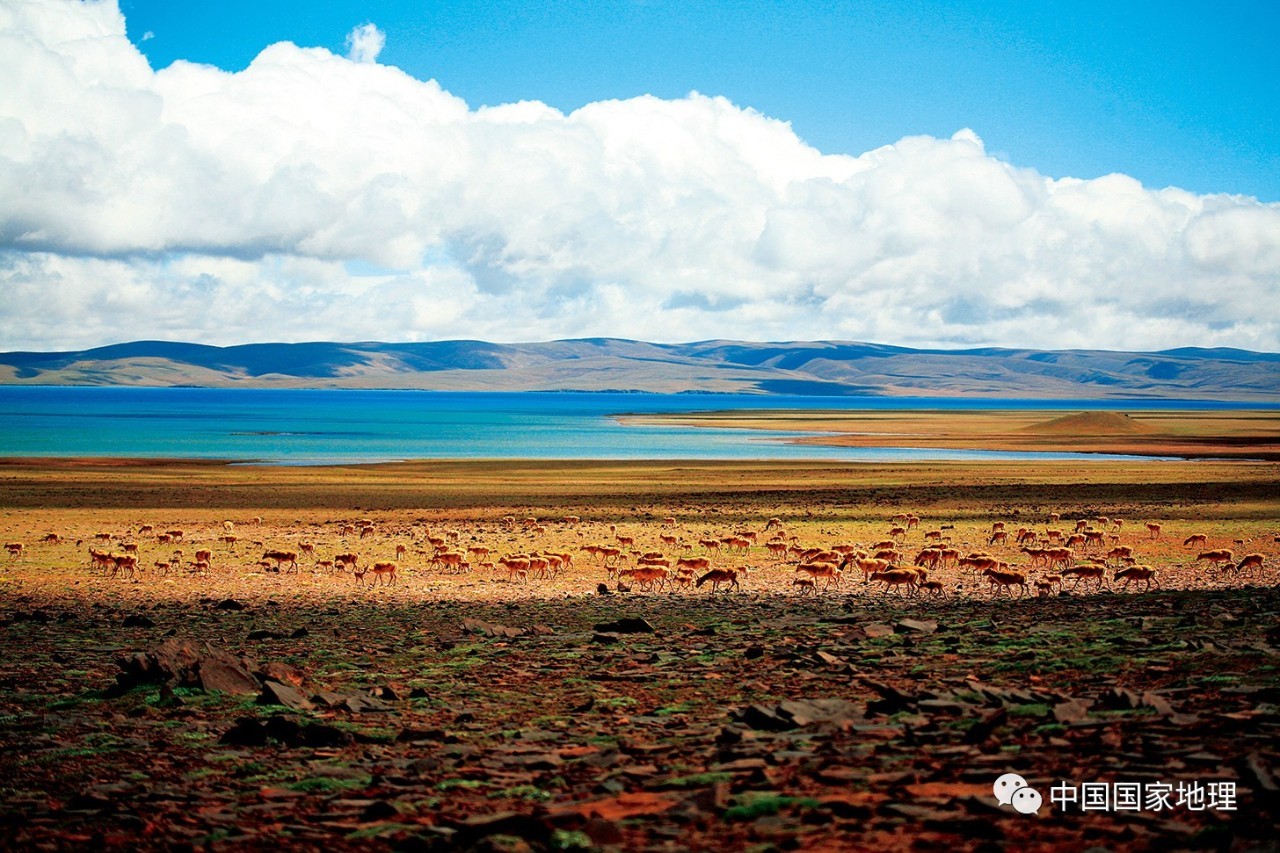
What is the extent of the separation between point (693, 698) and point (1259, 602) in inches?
458

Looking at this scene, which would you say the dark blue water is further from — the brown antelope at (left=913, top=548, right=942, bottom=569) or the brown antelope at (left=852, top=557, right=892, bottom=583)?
the brown antelope at (left=852, top=557, right=892, bottom=583)

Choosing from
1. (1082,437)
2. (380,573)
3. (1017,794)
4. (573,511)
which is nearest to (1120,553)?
(380,573)

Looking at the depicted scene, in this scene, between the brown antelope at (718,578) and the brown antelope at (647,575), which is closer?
the brown antelope at (718,578)

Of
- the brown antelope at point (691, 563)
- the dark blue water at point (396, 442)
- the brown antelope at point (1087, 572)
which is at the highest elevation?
the dark blue water at point (396, 442)

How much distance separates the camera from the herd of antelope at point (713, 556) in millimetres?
24891

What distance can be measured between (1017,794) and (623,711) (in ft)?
17.7

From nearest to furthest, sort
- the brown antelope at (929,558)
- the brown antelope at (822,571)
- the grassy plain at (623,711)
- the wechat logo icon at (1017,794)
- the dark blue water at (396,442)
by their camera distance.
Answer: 1. the wechat logo icon at (1017,794)
2. the grassy plain at (623,711)
3. the brown antelope at (822,571)
4. the brown antelope at (929,558)
5. the dark blue water at (396,442)

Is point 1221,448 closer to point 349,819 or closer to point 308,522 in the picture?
point 308,522

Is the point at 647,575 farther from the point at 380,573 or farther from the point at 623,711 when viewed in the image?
the point at 623,711

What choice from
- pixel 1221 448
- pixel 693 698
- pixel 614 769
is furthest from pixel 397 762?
pixel 1221 448

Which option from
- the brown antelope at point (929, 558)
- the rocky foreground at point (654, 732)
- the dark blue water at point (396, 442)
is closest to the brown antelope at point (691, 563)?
the brown antelope at point (929, 558)

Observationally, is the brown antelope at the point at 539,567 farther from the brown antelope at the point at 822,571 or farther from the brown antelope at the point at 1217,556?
the brown antelope at the point at 1217,556

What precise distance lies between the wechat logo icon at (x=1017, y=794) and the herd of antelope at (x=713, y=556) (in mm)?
14582

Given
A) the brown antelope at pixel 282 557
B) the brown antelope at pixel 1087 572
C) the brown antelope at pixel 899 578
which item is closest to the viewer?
the brown antelope at pixel 1087 572
